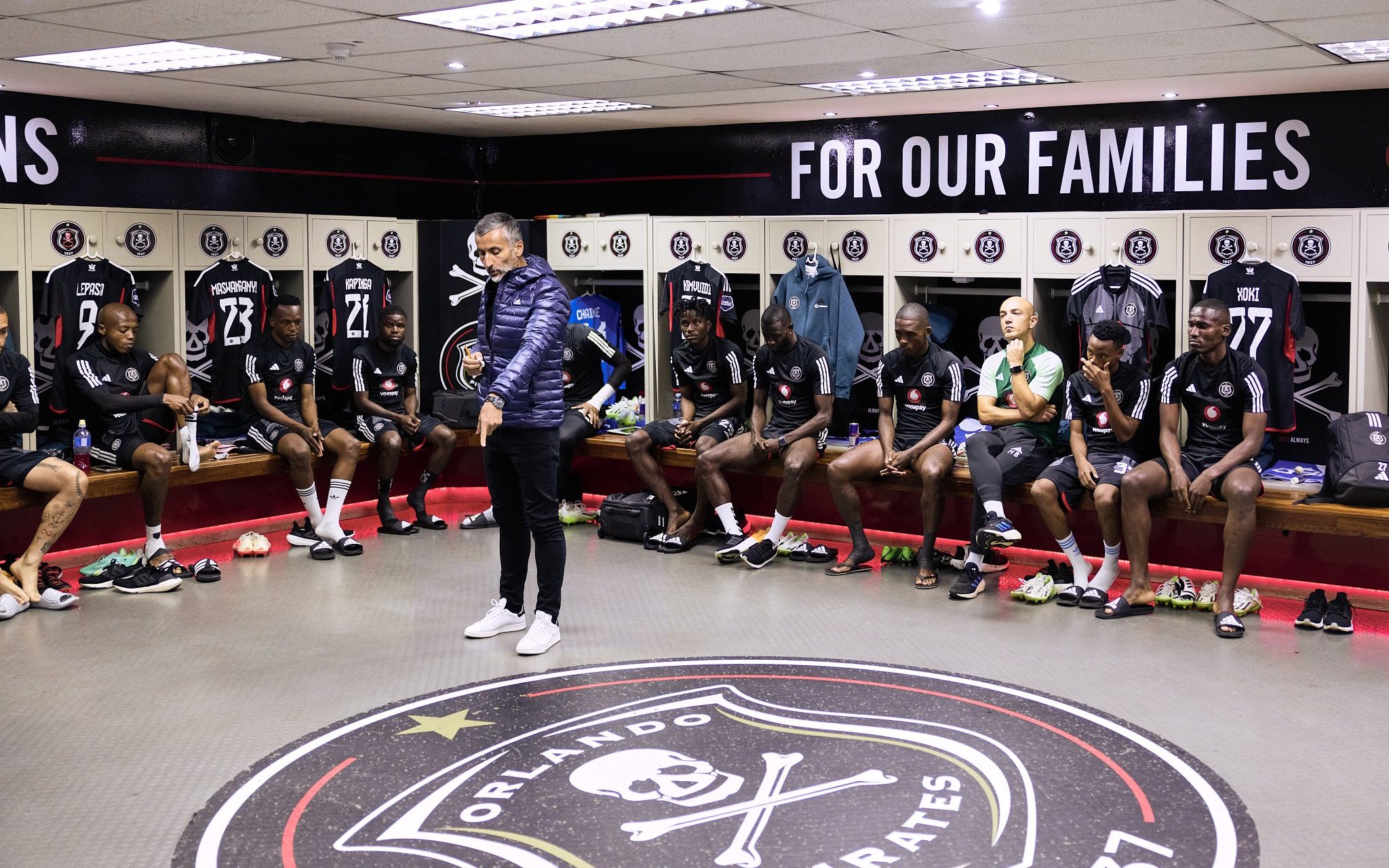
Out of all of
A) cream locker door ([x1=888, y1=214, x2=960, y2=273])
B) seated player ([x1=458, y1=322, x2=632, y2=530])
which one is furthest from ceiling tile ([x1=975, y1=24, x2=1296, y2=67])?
seated player ([x1=458, y1=322, x2=632, y2=530])

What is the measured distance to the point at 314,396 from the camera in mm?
7391

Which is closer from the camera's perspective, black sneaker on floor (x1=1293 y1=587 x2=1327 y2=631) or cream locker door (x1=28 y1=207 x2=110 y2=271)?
black sneaker on floor (x1=1293 y1=587 x2=1327 y2=631)

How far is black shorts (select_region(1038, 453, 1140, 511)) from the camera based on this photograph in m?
5.90

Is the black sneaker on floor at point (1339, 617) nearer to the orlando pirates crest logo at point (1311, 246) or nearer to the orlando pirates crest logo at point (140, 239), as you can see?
the orlando pirates crest logo at point (1311, 246)

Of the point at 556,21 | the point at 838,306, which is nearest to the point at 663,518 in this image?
the point at 838,306

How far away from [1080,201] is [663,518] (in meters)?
2.66

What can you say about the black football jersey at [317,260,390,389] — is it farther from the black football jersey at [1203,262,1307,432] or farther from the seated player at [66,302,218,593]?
the black football jersey at [1203,262,1307,432]

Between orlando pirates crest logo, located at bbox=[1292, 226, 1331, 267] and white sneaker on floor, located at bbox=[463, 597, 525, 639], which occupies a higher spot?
orlando pirates crest logo, located at bbox=[1292, 226, 1331, 267]

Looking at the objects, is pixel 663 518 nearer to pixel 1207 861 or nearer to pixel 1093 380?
pixel 1093 380

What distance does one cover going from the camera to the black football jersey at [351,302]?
7.89 meters

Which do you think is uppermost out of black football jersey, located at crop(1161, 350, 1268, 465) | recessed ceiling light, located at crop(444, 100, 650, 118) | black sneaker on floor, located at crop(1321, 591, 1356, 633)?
recessed ceiling light, located at crop(444, 100, 650, 118)

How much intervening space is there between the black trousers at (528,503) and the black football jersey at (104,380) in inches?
90.5

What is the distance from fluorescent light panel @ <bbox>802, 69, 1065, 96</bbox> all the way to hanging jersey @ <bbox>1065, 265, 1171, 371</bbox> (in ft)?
3.07

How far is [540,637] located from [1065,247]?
3309 millimetres
